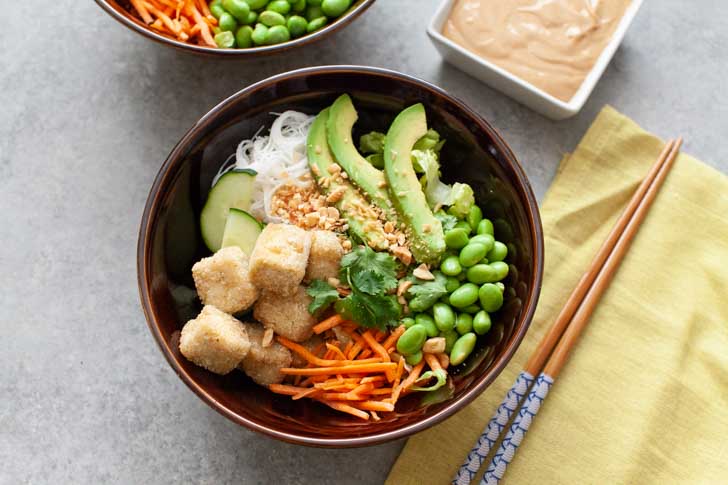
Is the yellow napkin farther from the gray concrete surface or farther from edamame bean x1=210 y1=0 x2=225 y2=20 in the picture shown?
edamame bean x1=210 y1=0 x2=225 y2=20

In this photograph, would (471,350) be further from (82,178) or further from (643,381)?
(82,178)

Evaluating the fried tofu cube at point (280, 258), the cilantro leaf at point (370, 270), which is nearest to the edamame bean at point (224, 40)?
the fried tofu cube at point (280, 258)

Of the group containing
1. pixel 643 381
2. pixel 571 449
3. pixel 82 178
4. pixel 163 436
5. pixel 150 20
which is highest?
pixel 150 20

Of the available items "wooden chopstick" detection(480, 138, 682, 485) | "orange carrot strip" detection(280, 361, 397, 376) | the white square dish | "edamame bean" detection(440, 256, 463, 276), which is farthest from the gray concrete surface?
"edamame bean" detection(440, 256, 463, 276)

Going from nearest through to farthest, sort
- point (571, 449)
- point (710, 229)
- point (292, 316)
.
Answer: point (292, 316) → point (571, 449) → point (710, 229)

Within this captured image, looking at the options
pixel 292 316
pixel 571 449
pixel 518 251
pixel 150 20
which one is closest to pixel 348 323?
pixel 292 316

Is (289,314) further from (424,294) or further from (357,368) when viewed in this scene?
(424,294)

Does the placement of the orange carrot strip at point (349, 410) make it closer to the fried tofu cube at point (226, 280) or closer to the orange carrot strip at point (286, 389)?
the orange carrot strip at point (286, 389)

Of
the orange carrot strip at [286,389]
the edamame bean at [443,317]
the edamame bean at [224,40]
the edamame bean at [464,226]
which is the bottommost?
the orange carrot strip at [286,389]
